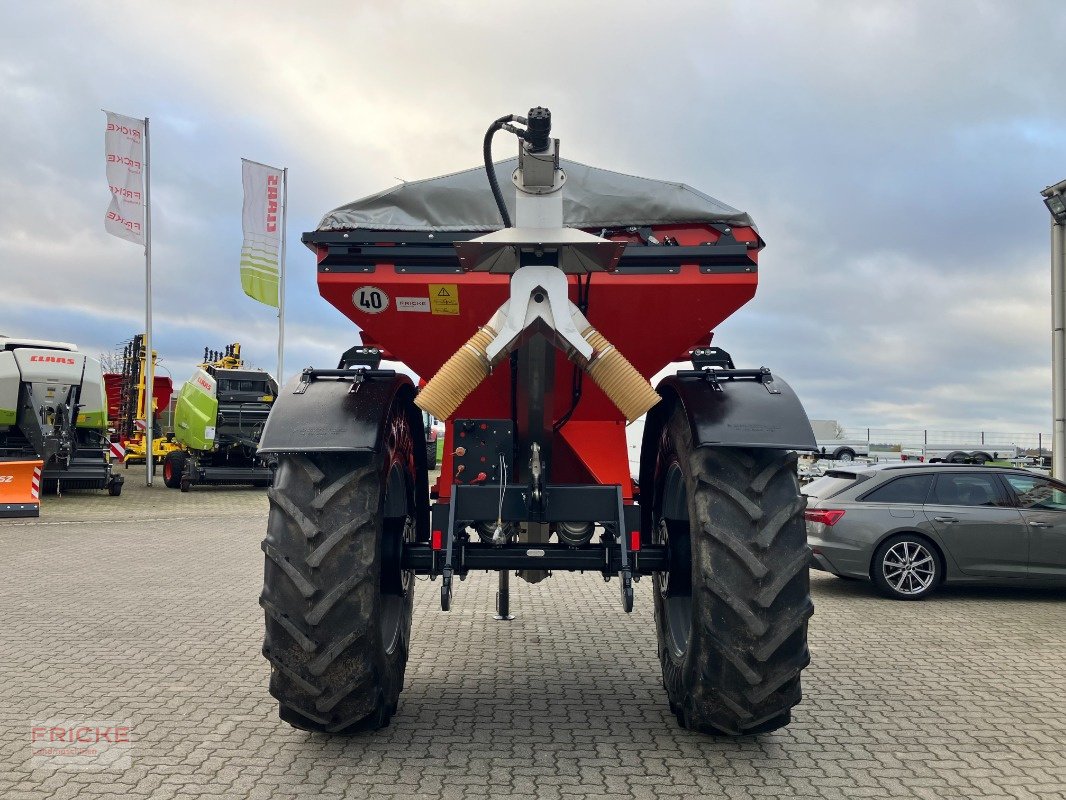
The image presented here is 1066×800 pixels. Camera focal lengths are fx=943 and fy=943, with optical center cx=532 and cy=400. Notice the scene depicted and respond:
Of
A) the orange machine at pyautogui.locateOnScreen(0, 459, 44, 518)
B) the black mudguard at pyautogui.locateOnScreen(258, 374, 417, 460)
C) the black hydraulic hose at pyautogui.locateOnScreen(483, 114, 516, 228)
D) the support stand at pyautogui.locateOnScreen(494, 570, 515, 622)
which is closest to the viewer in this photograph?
the black hydraulic hose at pyautogui.locateOnScreen(483, 114, 516, 228)

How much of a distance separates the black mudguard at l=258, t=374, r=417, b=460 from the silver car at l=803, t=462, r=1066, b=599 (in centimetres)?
660

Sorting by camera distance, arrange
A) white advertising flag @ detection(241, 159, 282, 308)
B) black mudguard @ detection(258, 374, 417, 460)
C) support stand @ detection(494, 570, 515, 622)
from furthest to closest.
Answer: white advertising flag @ detection(241, 159, 282, 308)
support stand @ detection(494, 570, 515, 622)
black mudguard @ detection(258, 374, 417, 460)

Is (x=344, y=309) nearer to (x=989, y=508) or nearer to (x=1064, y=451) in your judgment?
(x=989, y=508)

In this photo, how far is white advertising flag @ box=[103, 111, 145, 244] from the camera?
75.8ft

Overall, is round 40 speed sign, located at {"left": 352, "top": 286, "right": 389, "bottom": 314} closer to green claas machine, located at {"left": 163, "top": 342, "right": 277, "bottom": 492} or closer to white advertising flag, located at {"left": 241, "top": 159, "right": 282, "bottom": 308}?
green claas machine, located at {"left": 163, "top": 342, "right": 277, "bottom": 492}

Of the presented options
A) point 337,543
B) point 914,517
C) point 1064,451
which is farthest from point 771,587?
point 1064,451

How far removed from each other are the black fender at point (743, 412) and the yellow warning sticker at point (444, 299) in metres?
1.13

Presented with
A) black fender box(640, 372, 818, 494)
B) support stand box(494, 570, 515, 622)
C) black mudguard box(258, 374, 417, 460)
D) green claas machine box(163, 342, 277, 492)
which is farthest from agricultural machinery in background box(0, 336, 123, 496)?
black fender box(640, 372, 818, 494)

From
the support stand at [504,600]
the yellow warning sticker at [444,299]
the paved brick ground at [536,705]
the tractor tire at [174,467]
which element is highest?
the yellow warning sticker at [444,299]

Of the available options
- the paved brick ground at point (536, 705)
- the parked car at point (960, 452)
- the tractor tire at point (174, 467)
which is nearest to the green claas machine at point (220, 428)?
the tractor tire at point (174, 467)

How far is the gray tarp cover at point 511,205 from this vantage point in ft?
14.7

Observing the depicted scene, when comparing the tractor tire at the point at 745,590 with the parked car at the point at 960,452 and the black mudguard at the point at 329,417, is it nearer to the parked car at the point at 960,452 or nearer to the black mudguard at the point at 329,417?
the black mudguard at the point at 329,417

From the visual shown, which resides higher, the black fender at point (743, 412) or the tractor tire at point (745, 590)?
the black fender at point (743, 412)

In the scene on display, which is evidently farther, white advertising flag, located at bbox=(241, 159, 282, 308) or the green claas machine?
white advertising flag, located at bbox=(241, 159, 282, 308)
